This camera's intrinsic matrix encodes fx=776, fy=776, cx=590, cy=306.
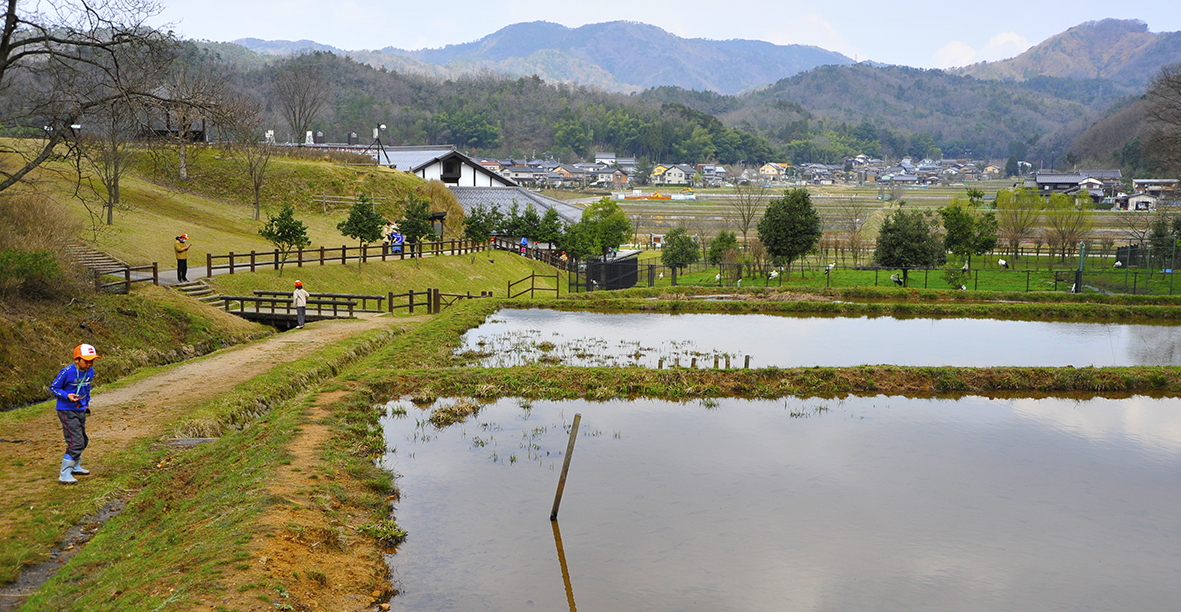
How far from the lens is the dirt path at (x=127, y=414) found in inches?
383

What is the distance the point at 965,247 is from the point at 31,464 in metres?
42.8

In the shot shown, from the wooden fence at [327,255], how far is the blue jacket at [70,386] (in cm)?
1573

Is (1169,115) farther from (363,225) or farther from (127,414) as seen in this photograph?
(127,414)

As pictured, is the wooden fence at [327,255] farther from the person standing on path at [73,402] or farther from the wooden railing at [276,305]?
the person standing on path at [73,402]

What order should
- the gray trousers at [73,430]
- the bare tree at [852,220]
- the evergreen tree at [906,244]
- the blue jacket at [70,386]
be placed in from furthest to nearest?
1. the bare tree at [852,220]
2. the evergreen tree at [906,244]
3. the gray trousers at [73,430]
4. the blue jacket at [70,386]

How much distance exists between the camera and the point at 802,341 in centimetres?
2050

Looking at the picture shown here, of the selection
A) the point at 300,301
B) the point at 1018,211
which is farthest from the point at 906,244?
the point at 300,301

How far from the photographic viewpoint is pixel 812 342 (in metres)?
20.3

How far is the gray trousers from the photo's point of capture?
31.3 ft

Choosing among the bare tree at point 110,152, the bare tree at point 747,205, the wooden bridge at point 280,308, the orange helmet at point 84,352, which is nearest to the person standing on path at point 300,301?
the wooden bridge at point 280,308

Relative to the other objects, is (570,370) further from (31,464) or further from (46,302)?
(46,302)

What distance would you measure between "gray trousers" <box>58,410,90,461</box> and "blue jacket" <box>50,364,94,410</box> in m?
0.08

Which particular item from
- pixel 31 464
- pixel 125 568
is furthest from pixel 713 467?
pixel 31 464

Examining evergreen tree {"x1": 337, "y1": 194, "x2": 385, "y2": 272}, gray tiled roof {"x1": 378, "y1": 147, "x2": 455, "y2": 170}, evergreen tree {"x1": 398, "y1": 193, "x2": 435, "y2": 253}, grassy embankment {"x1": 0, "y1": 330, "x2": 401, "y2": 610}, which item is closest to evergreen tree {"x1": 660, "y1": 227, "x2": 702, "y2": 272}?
evergreen tree {"x1": 398, "y1": 193, "x2": 435, "y2": 253}
